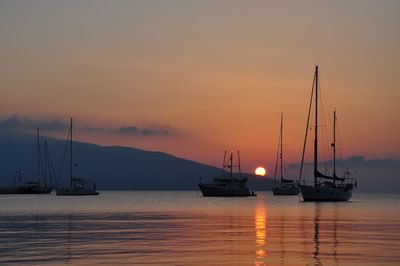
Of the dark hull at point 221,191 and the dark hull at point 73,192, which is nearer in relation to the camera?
the dark hull at point 221,191

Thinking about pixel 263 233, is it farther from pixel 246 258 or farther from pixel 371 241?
pixel 246 258

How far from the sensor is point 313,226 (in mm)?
58750

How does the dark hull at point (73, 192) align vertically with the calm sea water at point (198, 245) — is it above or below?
below

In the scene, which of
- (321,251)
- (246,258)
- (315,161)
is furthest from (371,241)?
(315,161)

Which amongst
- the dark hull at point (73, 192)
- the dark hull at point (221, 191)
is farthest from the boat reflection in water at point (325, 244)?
the dark hull at point (73, 192)

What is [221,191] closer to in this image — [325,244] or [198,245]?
[325,244]

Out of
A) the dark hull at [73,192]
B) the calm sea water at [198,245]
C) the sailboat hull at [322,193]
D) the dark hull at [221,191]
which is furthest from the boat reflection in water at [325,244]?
the dark hull at [73,192]

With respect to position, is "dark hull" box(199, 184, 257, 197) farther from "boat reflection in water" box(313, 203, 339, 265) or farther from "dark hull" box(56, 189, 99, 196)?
"boat reflection in water" box(313, 203, 339, 265)

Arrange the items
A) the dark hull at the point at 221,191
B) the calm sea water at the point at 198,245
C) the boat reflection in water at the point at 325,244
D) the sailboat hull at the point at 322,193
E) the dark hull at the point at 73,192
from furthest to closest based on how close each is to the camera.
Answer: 1. the dark hull at the point at 73,192
2. the dark hull at the point at 221,191
3. the sailboat hull at the point at 322,193
4. the boat reflection in water at the point at 325,244
5. the calm sea water at the point at 198,245

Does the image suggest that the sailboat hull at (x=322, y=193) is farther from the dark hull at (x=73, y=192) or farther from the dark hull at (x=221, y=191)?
the dark hull at (x=73, y=192)

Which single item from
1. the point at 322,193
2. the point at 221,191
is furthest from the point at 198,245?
the point at 221,191

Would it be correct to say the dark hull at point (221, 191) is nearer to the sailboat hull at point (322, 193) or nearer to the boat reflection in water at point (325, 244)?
the sailboat hull at point (322, 193)

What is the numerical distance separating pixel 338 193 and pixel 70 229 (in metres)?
75.1

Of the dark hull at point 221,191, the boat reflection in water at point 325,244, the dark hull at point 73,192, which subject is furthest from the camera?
the dark hull at point 73,192
